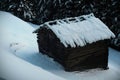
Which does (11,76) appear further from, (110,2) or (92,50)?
(110,2)

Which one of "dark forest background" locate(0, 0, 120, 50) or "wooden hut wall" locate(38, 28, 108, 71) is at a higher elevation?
"wooden hut wall" locate(38, 28, 108, 71)

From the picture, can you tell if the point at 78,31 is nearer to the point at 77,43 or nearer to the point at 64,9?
the point at 77,43

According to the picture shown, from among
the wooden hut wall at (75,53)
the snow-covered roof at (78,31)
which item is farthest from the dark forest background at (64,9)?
the wooden hut wall at (75,53)

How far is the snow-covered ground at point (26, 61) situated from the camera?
8.74 meters

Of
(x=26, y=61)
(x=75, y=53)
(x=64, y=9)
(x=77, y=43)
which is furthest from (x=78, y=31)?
(x=64, y=9)

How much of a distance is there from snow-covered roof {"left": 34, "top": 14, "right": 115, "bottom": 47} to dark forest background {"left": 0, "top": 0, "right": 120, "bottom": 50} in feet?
19.2

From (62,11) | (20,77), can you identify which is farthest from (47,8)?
(20,77)

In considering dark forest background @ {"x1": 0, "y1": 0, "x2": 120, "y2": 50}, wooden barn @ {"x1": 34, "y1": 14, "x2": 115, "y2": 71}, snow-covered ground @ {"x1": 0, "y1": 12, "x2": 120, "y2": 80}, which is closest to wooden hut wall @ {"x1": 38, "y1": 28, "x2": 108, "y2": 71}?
wooden barn @ {"x1": 34, "y1": 14, "x2": 115, "y2": 71}

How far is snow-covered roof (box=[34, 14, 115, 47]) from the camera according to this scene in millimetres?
14305

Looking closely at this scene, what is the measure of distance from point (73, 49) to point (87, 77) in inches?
62.0

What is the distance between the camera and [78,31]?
14.9m

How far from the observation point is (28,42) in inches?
719

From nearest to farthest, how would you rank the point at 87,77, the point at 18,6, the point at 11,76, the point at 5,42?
1. the point at 11,76
2. the point at 87,77
3. the point at 5,42
4. the point at 18,6

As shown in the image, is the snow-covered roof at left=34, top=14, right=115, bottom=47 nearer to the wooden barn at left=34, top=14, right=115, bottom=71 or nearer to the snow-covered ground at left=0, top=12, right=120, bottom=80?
the wooden barn at left=34, top=14, right=115, bottom=71
